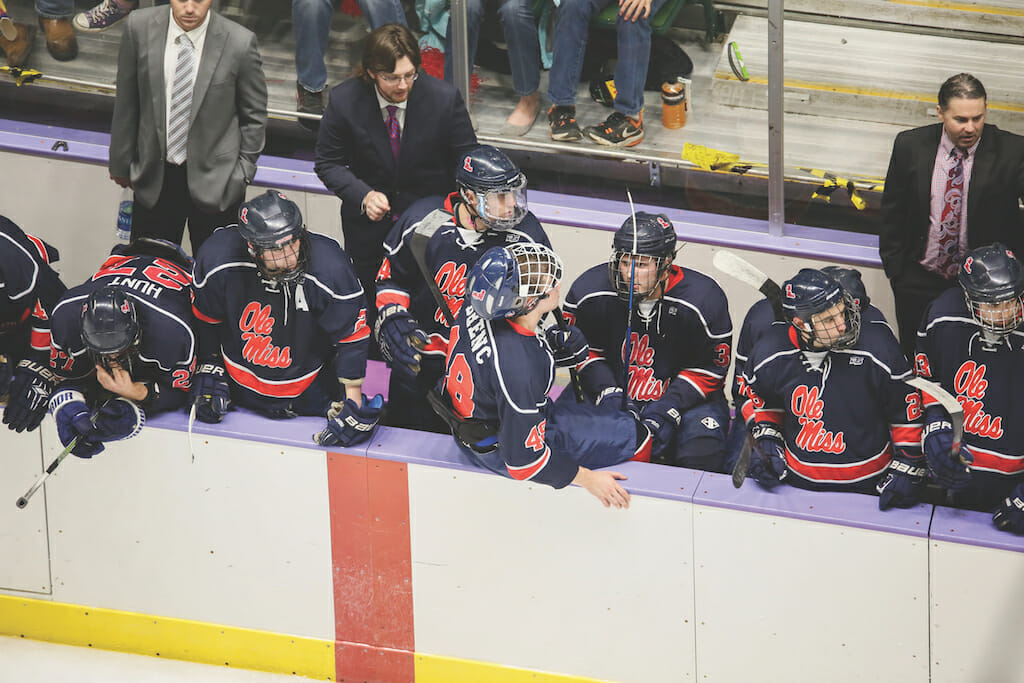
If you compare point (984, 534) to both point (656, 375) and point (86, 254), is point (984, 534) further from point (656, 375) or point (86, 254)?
point (86, 254)

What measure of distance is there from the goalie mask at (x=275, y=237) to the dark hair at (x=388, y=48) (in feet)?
1.90

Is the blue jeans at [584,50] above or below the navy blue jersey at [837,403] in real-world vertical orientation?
above

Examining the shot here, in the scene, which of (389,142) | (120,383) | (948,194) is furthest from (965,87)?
(120,383)

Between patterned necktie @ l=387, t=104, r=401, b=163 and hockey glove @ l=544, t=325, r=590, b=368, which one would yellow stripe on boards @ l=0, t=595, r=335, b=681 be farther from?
patterned necktie @ l=387, t=104, r=401, b=163

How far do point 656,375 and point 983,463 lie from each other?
0.99 meters

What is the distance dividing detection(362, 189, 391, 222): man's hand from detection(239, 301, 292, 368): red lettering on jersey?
53 centimetres

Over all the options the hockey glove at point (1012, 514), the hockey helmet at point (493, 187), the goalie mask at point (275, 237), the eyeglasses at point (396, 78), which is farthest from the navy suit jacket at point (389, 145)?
the hockey glove at point (1012, 514)

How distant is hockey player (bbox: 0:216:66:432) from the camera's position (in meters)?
4.11

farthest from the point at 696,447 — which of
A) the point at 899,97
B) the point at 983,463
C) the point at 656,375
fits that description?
the point at 899,97

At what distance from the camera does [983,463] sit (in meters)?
3.84

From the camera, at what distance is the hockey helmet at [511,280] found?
11.5ft

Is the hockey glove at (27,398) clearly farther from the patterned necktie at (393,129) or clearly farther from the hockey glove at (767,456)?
the hockey glove at (767,456)

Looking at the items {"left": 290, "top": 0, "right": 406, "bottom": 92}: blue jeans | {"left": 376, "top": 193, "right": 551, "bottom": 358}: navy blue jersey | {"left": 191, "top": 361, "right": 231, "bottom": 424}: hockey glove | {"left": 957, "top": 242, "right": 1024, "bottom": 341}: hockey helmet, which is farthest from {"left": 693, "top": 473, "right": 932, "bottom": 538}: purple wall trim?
{"left": 290, "top": 0, "right": 406, "bottom": 92}: blue jeans

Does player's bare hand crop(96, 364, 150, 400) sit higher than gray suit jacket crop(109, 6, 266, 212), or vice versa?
gray suit jacket crop(109, 6, 266, 212)
